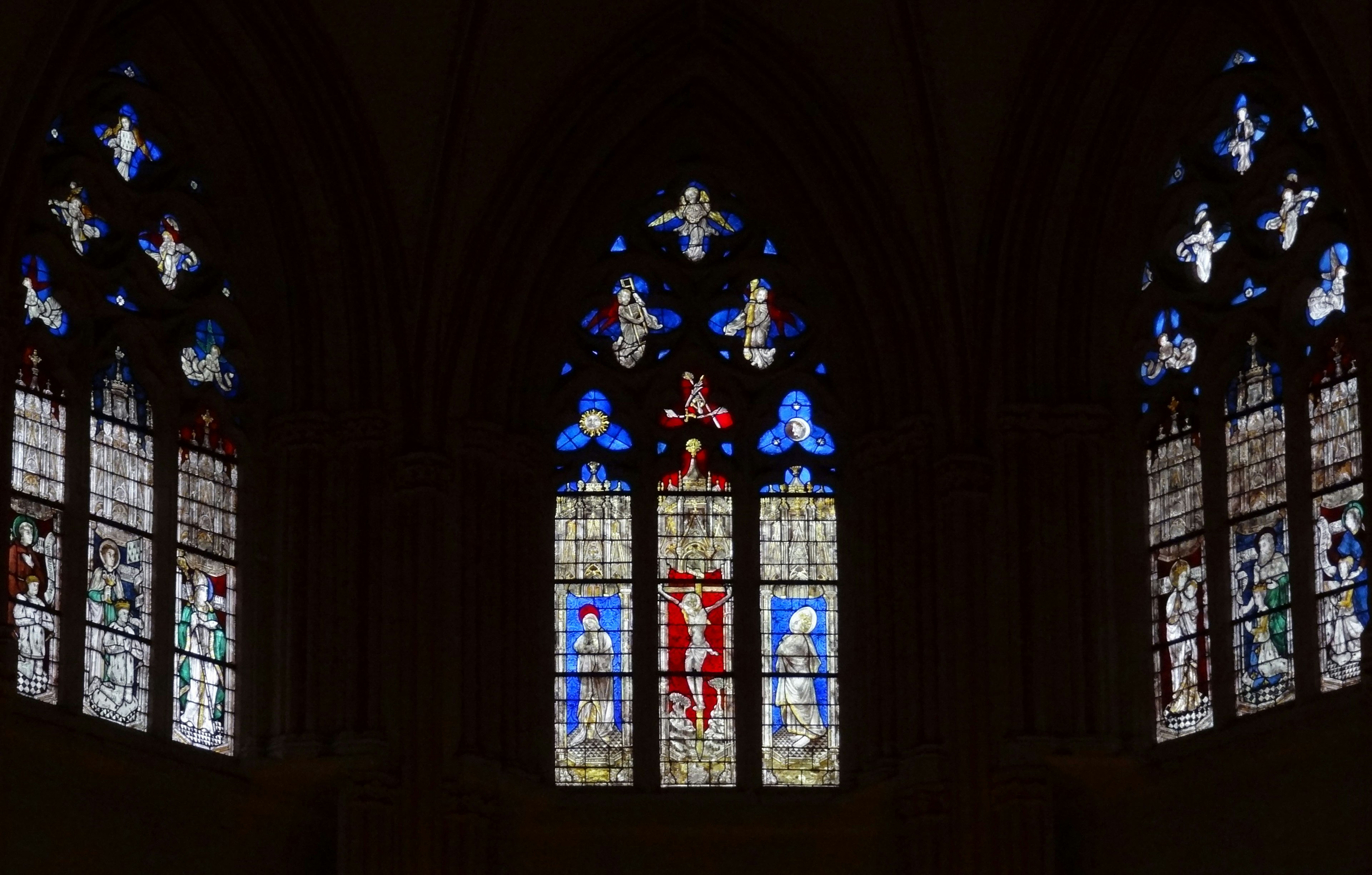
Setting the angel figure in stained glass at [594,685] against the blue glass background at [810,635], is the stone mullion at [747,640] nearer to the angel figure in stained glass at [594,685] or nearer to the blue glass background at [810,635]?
the blue glass background at [810,635]

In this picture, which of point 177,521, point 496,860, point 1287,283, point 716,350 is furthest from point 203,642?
point 1287,283

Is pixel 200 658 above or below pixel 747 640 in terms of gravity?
below

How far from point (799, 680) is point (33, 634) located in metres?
5.59

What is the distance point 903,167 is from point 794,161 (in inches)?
35.6

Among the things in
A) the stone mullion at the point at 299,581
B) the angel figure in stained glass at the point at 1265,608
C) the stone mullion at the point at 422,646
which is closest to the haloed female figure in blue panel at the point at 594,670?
the stone mullion at the point at 422,646

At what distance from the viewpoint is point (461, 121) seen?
28156 millimetres

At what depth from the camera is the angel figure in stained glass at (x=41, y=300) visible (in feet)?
88.6

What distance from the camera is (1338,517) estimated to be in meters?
26.4

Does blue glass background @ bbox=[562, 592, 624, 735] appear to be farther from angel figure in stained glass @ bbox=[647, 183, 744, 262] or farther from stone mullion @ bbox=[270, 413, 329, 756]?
angel figure in stained glass @ bbox=[647, 183, 744, 262]

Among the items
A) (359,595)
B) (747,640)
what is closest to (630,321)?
(747,640)

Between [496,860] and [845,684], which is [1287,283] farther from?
[496,860]

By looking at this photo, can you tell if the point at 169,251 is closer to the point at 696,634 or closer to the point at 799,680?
the point at 696,634

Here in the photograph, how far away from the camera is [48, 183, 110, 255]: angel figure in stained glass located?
27.5m

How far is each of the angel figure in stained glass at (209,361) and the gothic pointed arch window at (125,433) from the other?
0.04 feet
